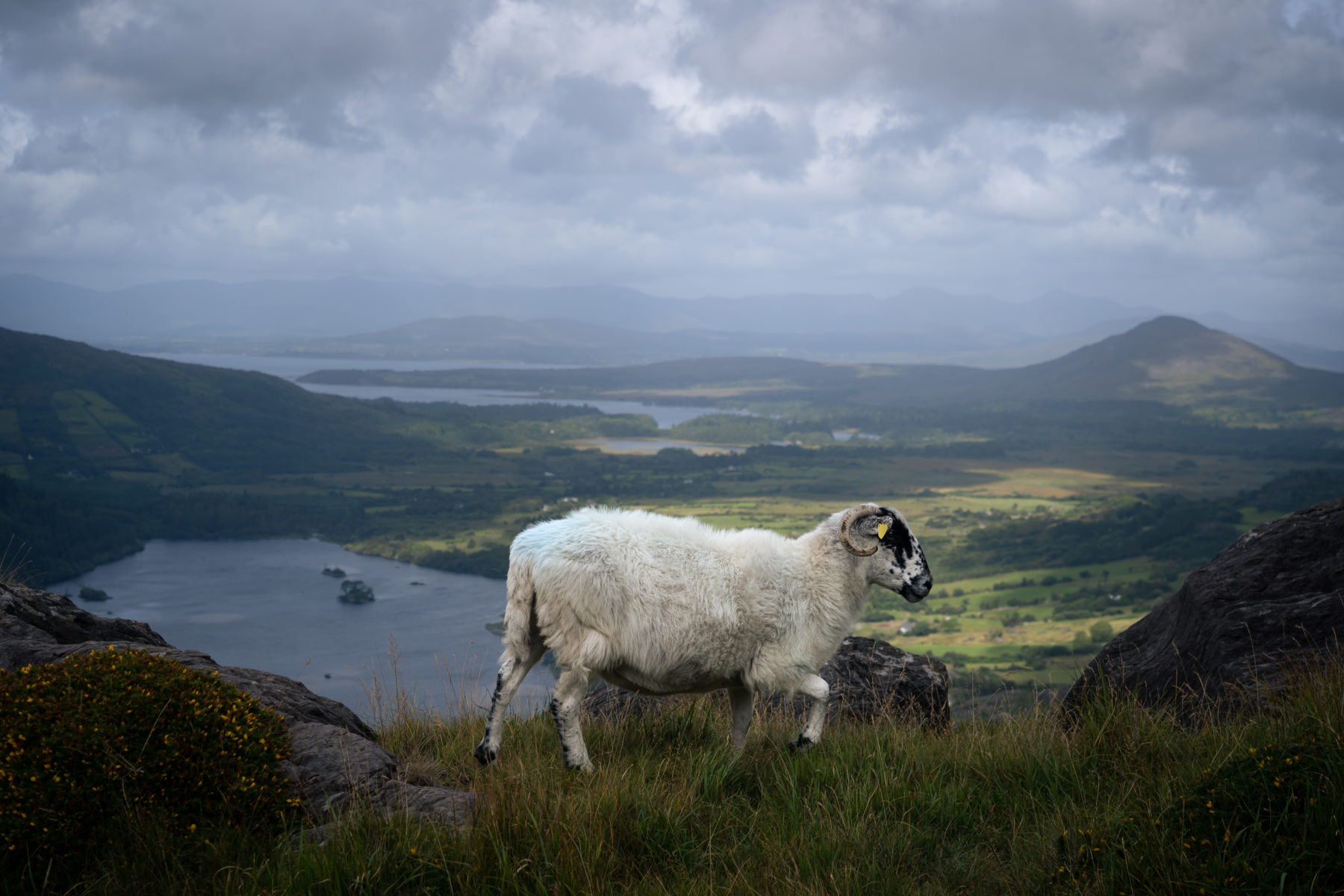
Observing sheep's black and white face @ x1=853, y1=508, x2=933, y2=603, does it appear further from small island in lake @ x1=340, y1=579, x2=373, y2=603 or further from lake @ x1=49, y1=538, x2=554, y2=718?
small island in lake @ x1=340, y1=579, x2=373, y2=603

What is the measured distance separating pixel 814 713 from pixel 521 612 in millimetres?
2491

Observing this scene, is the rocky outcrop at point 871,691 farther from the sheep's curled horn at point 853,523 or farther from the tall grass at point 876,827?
the tall grass at point 876,827

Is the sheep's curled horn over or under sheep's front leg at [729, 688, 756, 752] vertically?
over

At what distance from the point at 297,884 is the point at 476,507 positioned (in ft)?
423

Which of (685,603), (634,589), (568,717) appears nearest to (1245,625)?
(685,603)

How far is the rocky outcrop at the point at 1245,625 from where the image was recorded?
23.1 feet

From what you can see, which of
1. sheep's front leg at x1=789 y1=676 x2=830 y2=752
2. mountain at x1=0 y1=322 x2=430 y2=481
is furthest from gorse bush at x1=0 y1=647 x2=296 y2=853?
mountain at x1=0 y1=322 x2=430 y2=481

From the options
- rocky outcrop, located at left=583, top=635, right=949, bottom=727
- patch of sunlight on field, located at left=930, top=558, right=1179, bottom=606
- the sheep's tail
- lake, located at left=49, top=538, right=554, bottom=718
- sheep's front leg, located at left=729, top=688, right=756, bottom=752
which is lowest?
lake, located at left=49, top=538, right=554, bottom=718

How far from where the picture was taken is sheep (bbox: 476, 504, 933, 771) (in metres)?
6.24

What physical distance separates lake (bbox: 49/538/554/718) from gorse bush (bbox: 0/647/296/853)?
4393 centimetres

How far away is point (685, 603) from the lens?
21.3 ft

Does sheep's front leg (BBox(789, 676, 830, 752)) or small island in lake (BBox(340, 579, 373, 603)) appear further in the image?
small island in lake (BBox(340, 579, 373, 603))

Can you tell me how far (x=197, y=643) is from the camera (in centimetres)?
6844

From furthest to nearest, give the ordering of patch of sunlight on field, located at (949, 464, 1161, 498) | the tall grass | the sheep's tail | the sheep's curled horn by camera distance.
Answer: patch of sunlight on field, located at (949, 464, 1161, 498), the sheep's curled horn, the sheep's tail, the tall grass
